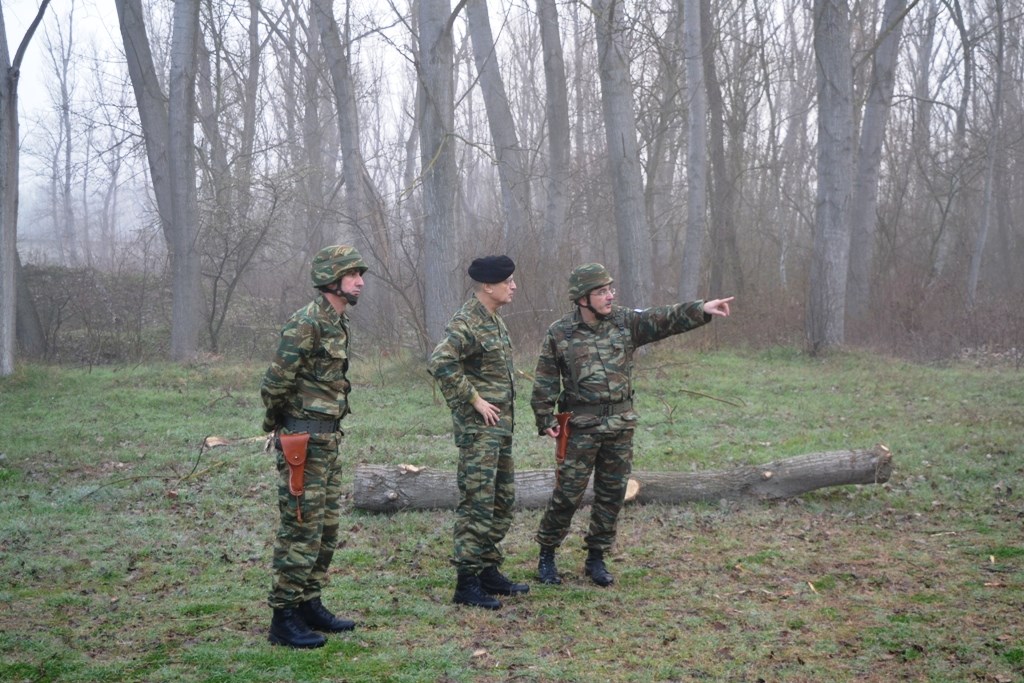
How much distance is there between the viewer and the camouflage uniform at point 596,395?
6.43 metres

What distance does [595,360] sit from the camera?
6.46 metres

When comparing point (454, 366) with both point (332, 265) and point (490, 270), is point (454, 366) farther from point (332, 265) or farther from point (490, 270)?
point (332, 265)

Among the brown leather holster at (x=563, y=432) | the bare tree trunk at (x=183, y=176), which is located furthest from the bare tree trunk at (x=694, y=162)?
the brown leather holster at (x=563, y=432)

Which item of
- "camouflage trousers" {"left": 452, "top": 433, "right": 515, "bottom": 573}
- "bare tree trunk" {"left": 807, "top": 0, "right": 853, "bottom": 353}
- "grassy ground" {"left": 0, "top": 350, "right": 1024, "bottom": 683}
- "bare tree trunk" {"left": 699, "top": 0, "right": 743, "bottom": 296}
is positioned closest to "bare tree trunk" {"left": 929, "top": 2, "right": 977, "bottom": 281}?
"bare tree trunk" {"left": 807, "top": 0, "right": 853, "bottom": 353}

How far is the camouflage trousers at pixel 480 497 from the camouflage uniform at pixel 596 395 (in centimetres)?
45

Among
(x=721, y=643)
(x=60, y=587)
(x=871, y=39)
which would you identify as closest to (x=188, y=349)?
(x=60, y=587)

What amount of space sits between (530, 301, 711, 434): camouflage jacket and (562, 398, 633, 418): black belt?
0.02m

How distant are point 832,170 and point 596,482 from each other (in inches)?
604

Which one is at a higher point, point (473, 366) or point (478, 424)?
point (473, 366)

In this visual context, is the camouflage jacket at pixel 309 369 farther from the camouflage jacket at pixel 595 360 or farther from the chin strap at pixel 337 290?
the camouflage jacket at pixel 595 360

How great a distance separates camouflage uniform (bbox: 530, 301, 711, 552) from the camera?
21.1 feet

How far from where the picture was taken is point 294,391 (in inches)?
215

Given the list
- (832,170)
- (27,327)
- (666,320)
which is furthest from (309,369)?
(832,170)

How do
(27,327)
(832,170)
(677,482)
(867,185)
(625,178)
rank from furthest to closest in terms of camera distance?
(867,185) → (832,170) → (27,327) → (625,178) → (677,482)
